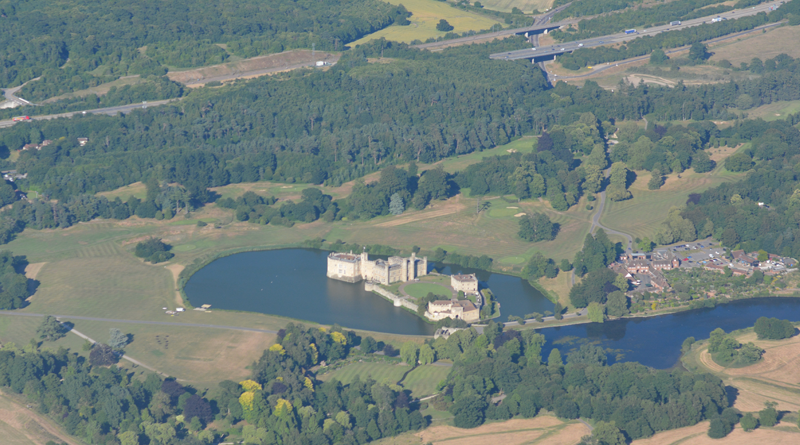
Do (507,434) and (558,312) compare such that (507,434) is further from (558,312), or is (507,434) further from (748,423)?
(558,312)

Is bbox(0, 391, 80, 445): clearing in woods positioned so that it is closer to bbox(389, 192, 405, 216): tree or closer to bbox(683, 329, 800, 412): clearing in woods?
bbox(683, 329, 800, 412): clearing in woods

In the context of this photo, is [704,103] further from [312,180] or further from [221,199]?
[221,199]

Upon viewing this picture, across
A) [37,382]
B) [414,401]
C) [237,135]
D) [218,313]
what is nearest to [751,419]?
[414,401]

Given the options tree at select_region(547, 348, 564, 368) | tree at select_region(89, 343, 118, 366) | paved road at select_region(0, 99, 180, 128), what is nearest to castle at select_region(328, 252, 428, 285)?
tree at select_region(547, 348, 564, 368)

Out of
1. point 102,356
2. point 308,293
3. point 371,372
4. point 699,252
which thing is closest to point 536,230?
point 699,252

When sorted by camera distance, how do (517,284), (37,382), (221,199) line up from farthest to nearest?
(221,199), (517,284), (37,382)

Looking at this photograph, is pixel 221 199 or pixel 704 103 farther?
pixel 704 103
